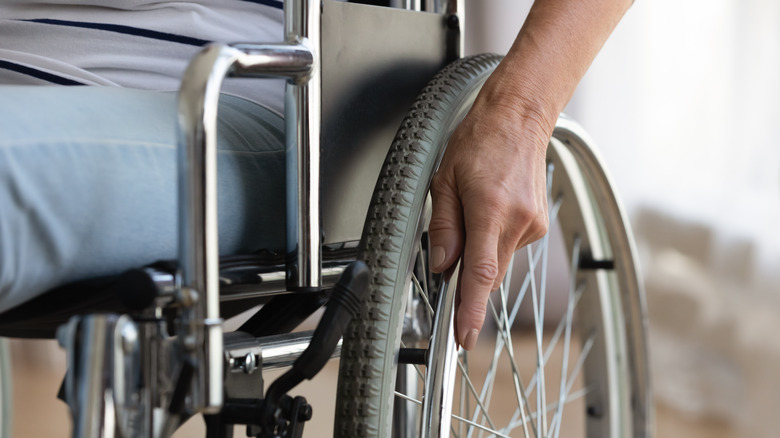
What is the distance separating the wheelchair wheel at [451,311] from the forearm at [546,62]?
31 millimetres

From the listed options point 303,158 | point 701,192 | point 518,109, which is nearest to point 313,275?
point 303,158

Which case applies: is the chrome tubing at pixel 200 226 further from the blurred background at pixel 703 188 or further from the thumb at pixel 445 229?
the blurred background at pixel 703 188

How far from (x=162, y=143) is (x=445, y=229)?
0.58ft

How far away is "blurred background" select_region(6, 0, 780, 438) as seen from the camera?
5.36 ft

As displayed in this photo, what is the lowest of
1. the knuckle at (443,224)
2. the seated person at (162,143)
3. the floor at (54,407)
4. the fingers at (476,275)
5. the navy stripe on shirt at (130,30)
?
the floor at (54,407)

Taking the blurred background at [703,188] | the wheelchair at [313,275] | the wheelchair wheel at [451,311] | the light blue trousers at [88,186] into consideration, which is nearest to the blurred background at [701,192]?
the blurred background at [703,188]

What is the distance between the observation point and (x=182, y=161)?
0.35 m

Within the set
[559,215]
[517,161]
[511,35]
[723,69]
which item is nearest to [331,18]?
[517,161]

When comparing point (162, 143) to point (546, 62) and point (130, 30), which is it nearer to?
point (130, 30)

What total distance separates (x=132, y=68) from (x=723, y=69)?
1.53 m

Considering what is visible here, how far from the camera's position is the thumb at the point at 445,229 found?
50 cm

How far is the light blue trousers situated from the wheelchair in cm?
3

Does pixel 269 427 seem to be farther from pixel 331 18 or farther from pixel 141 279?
pixel 331 18

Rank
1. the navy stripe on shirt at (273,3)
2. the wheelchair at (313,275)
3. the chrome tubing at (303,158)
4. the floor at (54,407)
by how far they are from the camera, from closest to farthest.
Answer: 1. the wheelchair at (313,275)
2. the chrome tubing at (303,158)
3. the navy stripe on shirt at (273,3)
4. the floor at (54,407)
